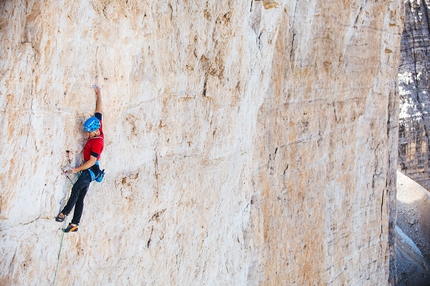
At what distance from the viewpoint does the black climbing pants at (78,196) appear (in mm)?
4305

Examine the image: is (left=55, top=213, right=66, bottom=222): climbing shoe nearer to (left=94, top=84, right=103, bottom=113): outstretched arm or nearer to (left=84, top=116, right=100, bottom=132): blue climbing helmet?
(left=84, top=116, right=100, bottom=132): blue climbing helmet

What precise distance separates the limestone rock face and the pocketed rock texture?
47.2 feet

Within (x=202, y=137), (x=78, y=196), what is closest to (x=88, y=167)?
(x=78, y=196)

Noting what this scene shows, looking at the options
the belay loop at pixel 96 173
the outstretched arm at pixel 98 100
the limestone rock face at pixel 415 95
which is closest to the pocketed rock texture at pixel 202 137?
the outstretched arm at pixel 98 100

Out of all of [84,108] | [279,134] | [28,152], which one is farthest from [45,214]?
[279,134]

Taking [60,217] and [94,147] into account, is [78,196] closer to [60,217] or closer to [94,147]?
[60,217]

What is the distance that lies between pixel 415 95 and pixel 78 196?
23.7 metres

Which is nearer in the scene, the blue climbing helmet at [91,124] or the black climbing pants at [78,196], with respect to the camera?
the blue climbing helmet at [91,124]

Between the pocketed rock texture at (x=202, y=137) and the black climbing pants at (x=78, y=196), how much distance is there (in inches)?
4.7

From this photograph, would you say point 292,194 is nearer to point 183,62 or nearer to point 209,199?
point 209,199

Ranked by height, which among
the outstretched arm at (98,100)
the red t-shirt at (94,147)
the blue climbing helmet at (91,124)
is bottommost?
the red t-shirt at (94,147)

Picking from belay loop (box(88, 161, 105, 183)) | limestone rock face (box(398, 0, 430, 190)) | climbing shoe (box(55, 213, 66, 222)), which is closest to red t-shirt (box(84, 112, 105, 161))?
belay loop (box(88, 161, 105, 183))

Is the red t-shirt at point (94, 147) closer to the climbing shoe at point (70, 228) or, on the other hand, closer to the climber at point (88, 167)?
the climber at point (88, 167)

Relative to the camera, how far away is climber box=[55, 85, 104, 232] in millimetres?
4223
